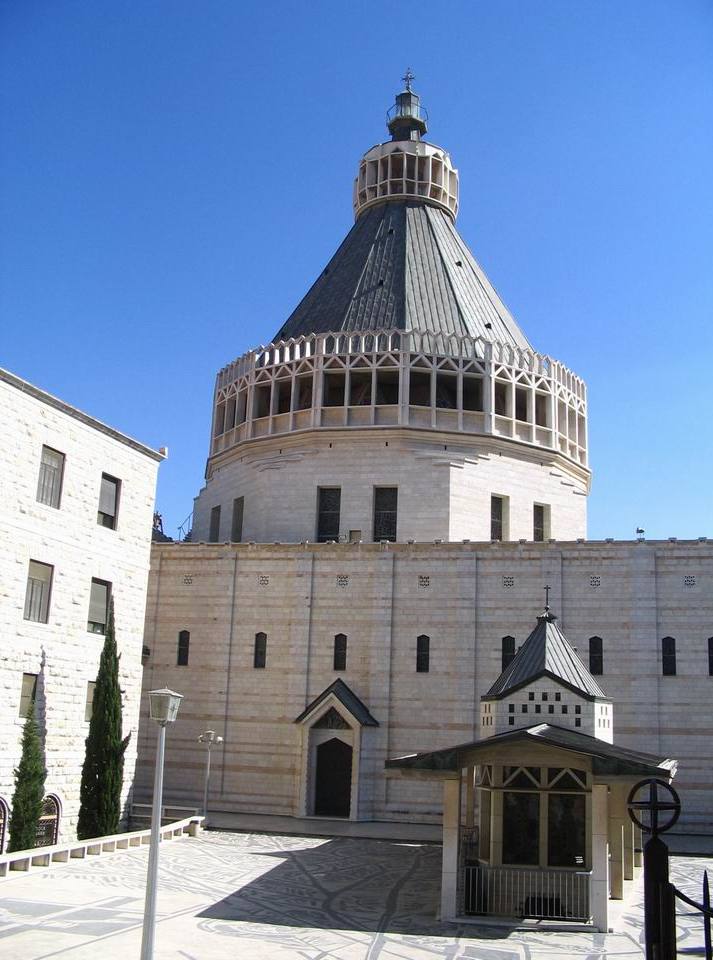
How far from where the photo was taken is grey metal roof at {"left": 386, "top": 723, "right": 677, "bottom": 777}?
17.7 m

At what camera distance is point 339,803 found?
35.1 m

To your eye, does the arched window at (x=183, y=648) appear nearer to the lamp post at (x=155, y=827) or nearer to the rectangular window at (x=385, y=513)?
the rectangular window at (x=385, y=513)

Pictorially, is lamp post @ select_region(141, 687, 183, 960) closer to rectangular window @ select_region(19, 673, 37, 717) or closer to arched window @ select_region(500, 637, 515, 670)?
rectangular window @ select_region(19, 673, 37, 717)

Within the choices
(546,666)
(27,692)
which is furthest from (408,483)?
(546,666)

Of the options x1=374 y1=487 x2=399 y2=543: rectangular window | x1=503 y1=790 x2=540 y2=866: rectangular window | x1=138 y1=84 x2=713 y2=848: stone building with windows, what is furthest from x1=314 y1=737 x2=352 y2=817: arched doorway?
x1=503 y1=790 x2=540 y2=866: rectangular window

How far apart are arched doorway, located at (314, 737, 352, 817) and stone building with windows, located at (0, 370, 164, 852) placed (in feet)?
24.3

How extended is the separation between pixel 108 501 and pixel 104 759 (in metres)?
7.95

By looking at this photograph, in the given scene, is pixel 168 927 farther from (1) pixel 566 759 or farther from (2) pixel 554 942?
(1) pixel 566 759

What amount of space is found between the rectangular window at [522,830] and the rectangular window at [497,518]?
2110 cm

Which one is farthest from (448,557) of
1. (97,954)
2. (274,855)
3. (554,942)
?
(97,954)

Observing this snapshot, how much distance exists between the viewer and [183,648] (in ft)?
125

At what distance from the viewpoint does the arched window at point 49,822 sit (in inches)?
1070

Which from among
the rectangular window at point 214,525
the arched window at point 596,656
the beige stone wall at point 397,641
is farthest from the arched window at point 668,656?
the rectangular window at point 214,525

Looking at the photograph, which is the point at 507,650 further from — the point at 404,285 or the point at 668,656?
the point at 404,285
